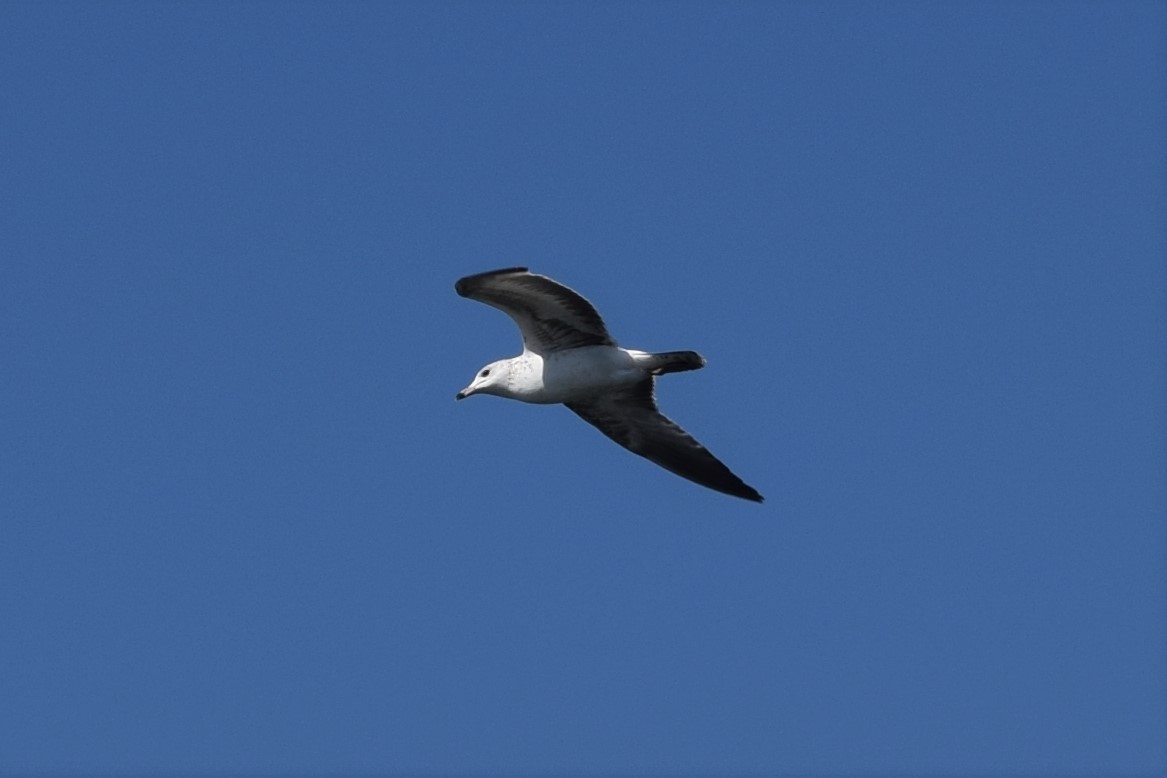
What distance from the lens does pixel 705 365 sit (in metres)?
20.0

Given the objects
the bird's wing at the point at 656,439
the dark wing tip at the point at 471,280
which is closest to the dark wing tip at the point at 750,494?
the bird's wing at the point at 656,439

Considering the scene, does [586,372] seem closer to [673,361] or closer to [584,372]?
[584,372]

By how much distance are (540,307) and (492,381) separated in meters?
1.32

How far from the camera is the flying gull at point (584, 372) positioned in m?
19.3

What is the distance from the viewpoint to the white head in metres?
20.5

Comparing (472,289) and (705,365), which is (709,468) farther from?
(472,289)

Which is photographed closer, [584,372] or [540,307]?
[540,307]

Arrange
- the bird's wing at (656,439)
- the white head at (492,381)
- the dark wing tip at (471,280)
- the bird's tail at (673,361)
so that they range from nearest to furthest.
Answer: the dark wing tip at (471,280), the bird's tail at (673,361), the white head at (492,381), the bird's wing at (656,439)

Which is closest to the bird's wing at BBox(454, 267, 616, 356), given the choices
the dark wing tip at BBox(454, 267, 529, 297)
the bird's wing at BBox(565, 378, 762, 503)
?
the dark wing tip at BBox(454, 267, 529, 297)

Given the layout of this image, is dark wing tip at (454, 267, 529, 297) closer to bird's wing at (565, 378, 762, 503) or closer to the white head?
the white head

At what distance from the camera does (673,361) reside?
787 inches

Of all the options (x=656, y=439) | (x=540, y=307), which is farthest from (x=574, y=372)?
(x=656, y=439)

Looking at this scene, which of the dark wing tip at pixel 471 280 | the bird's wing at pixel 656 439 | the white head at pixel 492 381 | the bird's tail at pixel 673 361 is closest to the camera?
the dark wing tip at pixel 471 280

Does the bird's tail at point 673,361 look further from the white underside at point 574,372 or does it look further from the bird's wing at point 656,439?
the bird's wing at point 656,439
